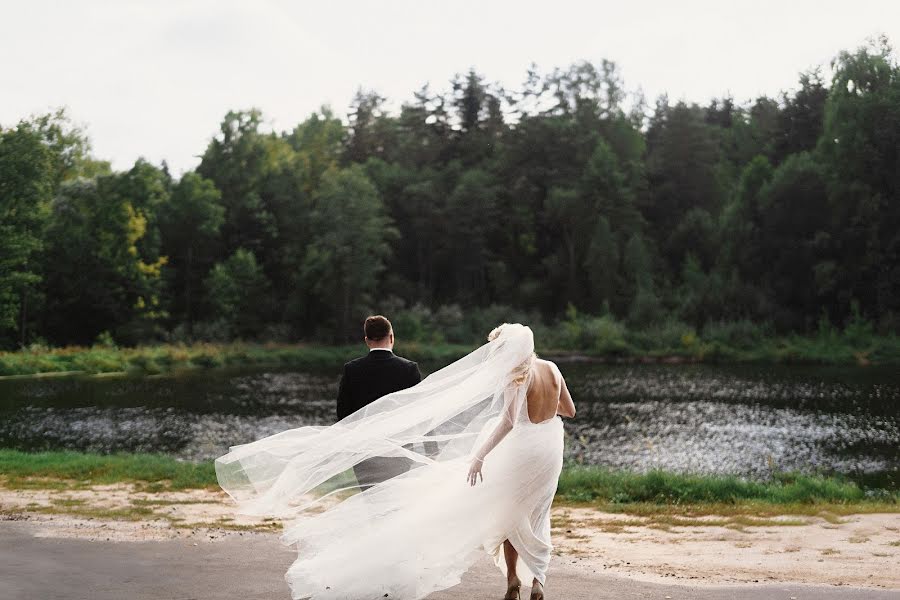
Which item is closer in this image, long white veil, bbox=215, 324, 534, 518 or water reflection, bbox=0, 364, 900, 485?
long white veil, bbox=215, 324, 534, 518

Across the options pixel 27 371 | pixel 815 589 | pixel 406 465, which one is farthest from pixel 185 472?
pixel 27 371

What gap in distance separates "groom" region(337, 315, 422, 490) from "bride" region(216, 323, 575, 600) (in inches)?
3.5

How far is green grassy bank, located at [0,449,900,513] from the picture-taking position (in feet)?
40.9

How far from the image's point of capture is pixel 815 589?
676 centimetres

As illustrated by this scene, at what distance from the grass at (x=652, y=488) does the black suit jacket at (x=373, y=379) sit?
5371mm

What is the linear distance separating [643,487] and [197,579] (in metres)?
7.86

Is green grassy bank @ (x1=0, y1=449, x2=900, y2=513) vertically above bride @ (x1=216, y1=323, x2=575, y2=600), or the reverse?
bride @ (x1=216, y1=323, x2=575, y2=600)

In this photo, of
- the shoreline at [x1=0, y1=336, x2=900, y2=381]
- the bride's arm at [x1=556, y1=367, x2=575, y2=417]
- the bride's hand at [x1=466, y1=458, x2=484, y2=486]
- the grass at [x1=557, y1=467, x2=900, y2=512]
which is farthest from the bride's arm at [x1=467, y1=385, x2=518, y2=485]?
the shoreline at [x1=0, y1=336, x2=900, y2=381]

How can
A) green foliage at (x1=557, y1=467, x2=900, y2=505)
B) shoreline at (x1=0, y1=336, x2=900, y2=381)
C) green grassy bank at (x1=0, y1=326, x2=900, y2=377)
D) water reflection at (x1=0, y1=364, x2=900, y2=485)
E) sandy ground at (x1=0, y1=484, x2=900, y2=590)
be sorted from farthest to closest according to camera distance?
green grassy bank at (x1=0, y1=326, x2=900, y2=377) < shoreline at (x1=0, y1=336, x2=900, y2=381) < water reflection at (x1=0, y1=364, x2=900, y2=485) < green foliage at (x1=557, y1=467, x2=900, y2=505) < sandy ground at (x1=0, y1=484, x2=900, y2=590)

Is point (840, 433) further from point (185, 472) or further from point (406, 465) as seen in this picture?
point (406, 465)

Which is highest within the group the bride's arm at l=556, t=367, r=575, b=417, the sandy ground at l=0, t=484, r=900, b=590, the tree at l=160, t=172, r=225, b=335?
the tree at l=160, t=172, r=225, b=335

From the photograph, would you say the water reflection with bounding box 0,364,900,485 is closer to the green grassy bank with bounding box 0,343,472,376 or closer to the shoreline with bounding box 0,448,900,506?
the shoreline with bounding box 0,448,900,506

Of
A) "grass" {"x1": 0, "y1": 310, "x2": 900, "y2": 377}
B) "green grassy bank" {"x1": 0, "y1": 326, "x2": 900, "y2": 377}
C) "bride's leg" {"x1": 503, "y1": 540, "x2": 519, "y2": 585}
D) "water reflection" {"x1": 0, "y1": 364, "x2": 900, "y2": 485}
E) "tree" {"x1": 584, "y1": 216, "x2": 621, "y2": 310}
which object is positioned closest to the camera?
"bride's leg" {"x1": 503, "y1": 540, "x2": 519, "y2": 585}

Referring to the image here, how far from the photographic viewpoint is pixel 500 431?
21.1 feet
